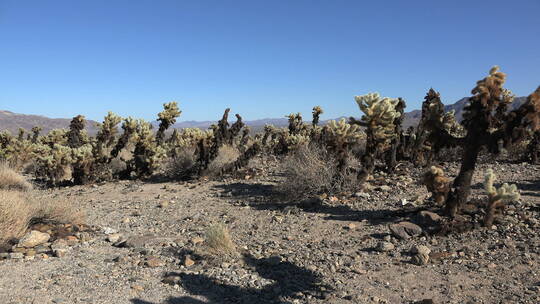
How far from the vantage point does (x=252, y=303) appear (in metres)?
4.59

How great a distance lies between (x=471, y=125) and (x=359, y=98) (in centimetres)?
291

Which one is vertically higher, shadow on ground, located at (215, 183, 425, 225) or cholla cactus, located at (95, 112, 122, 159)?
cholla cactus, located at (95, 112, 122, 159)

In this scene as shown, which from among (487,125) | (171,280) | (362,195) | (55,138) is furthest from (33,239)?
(55,138)

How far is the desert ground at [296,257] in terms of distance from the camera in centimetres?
469

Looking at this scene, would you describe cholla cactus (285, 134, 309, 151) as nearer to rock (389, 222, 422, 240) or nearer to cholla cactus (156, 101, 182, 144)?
cholla cactus (156, 101, 182, 144)

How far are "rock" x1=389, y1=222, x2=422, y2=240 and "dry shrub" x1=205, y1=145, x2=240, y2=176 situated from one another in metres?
6.74

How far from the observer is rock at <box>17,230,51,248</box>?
6137 millimetres

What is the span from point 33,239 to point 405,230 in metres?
5.74

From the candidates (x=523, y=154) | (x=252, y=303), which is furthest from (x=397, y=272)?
(x=523, y=154)

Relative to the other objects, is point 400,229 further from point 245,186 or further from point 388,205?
point 245,186

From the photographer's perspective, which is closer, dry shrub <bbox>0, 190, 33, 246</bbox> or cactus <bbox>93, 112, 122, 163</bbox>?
dry shrub <bbox>0, 190, 33, 246</bbox>

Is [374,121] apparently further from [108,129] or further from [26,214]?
[108,129]

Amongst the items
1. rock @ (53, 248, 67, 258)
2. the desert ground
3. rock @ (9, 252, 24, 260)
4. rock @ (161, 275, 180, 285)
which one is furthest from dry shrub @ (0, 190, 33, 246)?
rock @ (161, 275, 180, 285)

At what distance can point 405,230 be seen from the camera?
638 centimetres
